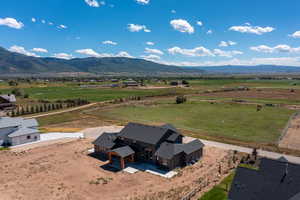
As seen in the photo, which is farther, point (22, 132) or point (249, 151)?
point (22, 132)

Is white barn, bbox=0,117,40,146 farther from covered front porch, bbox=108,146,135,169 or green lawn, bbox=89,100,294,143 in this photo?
green lawn, bbox=89,100,294,143

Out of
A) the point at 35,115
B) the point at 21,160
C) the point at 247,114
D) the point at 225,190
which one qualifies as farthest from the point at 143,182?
the point at 35,115

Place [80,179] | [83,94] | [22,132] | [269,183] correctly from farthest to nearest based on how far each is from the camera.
→ 1. [83,94]
2. [22,132]
3. [80,179]
4. [269,183]

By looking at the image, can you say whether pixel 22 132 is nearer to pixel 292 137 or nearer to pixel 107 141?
pixel 107 141

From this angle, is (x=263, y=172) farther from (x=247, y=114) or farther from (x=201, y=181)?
(x=247, y=114)

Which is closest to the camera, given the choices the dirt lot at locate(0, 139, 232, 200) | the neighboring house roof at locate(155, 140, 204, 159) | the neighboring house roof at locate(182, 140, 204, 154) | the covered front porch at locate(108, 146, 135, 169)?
the dirt lot at locate(0, 139, 232, 200)

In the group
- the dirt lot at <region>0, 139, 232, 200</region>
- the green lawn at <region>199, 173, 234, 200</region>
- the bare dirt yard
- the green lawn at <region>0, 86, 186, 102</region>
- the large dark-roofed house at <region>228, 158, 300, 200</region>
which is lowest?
the dirt lot at <region>0, 139, 232, 200</region>

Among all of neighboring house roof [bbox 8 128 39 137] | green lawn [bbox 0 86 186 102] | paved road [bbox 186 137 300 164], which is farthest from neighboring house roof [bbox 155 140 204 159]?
green lawn [bbox 0 86 186 102]

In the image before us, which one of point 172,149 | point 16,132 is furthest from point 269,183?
point 16,132
